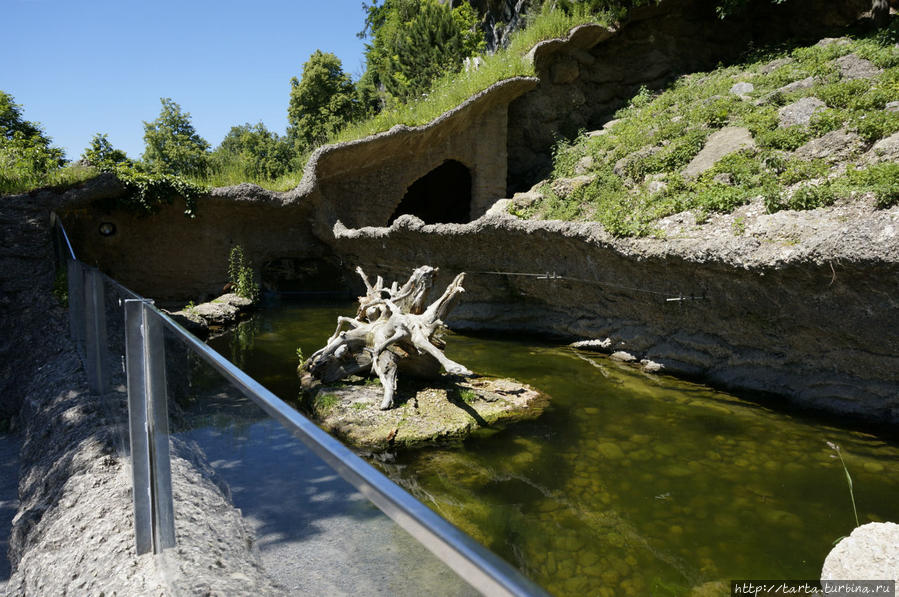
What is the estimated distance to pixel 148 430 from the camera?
224 cm

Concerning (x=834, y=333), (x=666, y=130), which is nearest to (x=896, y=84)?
(x=666, y=130)

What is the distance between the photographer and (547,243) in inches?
377

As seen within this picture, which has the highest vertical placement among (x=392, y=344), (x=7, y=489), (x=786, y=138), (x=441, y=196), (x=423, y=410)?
(x=441, y=196)

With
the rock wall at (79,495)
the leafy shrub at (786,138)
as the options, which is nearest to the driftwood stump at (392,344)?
the rock wall at (79,495)

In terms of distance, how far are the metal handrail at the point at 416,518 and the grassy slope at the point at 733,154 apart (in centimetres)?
777

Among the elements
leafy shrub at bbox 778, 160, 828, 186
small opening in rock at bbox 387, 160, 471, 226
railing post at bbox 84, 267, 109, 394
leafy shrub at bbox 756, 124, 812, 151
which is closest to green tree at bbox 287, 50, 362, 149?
small opening in rock at bbox 387, 160, 471, 226

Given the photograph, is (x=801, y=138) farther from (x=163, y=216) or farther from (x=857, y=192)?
(x=163, y=216)

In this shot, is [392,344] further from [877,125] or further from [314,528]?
[877,125]

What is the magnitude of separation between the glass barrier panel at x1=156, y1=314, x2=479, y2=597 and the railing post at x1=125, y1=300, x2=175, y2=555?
0.07 meters

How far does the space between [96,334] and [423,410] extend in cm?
388

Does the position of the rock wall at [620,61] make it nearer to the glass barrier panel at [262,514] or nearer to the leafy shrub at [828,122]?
the leafy shrub at [828,122]

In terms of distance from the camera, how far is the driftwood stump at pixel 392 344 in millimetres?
7445

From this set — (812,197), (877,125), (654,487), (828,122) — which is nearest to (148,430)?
(654,487)

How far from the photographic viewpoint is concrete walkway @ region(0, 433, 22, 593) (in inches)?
135
